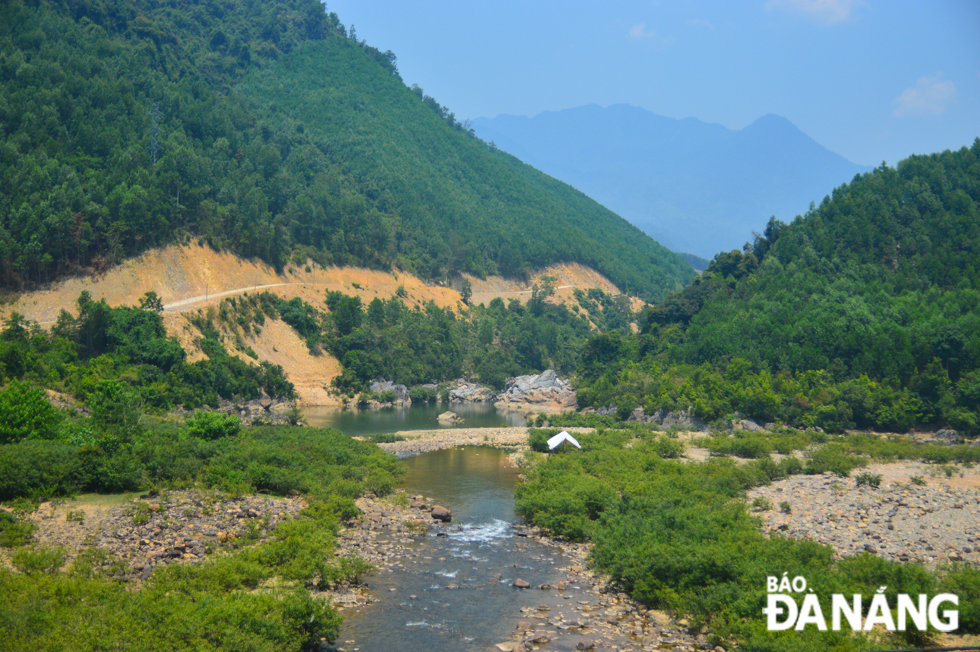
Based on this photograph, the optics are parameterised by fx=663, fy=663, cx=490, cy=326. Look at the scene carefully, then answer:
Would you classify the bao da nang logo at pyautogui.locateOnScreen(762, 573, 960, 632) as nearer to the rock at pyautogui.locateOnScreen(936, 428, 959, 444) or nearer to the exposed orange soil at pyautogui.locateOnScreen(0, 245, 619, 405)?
the rock at pyautogui.locateOnScreen(936, 428, 959, 444)

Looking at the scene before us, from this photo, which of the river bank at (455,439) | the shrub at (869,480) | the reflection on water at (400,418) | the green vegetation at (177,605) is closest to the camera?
the green vegetation at (177,605)

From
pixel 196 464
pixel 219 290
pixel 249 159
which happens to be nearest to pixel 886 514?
pixel 196 464

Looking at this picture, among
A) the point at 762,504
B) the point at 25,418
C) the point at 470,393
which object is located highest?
the point at 25,418

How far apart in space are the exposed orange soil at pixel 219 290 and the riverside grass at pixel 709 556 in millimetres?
42633

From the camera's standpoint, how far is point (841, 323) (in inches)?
2234

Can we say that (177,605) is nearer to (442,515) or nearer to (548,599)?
(548,599)

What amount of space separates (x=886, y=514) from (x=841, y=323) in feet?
119

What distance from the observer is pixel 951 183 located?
67.5m

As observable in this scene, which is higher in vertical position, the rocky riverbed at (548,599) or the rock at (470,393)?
the rock at (470,393)

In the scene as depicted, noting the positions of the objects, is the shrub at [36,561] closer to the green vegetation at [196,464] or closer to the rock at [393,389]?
the green vegetation at [196,464]

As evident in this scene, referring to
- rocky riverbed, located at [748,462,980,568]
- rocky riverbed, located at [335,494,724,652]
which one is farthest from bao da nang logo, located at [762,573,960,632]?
rocky riverbed, located at [748,462,980,568]

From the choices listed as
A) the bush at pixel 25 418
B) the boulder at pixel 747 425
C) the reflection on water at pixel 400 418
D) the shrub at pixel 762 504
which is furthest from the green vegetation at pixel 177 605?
the boulder at pixel 747 425

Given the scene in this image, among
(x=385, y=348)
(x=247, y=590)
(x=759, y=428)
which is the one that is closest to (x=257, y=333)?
(x=385, y=348)

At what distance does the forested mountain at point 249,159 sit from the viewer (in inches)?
2456
